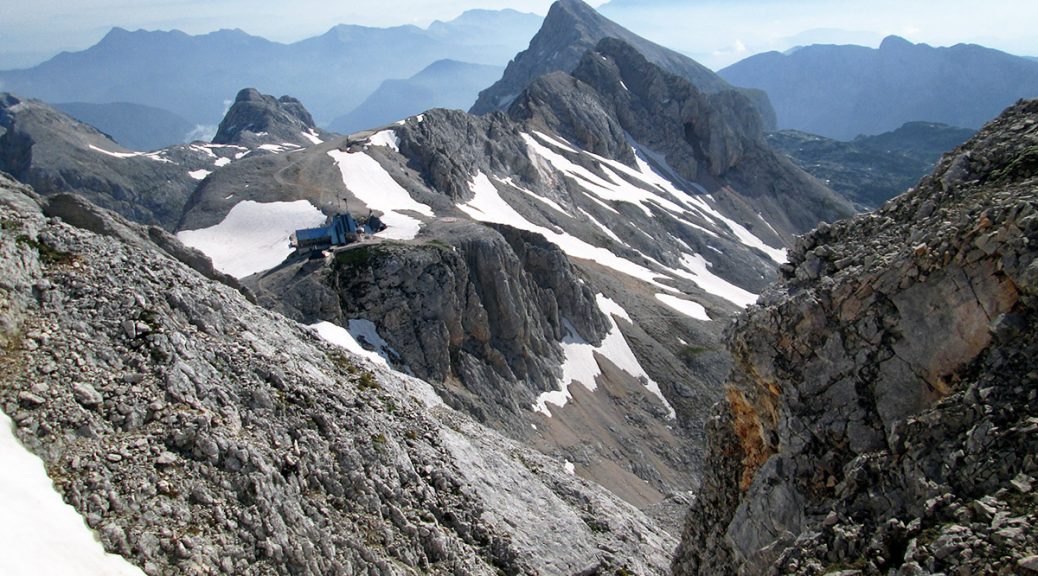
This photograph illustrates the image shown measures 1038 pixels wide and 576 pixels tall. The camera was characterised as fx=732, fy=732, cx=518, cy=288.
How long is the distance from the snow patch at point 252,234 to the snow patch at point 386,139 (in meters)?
22.6

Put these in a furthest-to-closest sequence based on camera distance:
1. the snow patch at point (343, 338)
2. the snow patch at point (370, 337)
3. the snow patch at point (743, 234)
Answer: the snow patch at point (743, 234)
the snow patch at point (370, 337)
the snow patch at point (343, 338)

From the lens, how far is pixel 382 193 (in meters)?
81.4

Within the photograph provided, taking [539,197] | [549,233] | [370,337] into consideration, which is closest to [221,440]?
[370,337]

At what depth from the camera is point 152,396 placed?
1984 centimetres

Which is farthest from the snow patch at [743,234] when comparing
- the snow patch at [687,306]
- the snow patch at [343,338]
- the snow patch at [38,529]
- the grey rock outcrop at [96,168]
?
the snow patch at [38,529]

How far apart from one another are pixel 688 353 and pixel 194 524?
66.7 m

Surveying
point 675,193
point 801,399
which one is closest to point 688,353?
point 801,399

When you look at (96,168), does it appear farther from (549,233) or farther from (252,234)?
(549,233)

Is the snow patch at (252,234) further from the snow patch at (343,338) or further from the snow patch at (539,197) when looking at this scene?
the snow patch at (539,197)

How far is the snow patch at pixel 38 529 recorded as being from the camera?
1441cm

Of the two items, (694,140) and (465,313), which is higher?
(694,140)

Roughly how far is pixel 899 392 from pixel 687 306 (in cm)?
7829

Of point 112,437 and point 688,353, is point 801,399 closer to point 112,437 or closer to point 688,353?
point 112,437

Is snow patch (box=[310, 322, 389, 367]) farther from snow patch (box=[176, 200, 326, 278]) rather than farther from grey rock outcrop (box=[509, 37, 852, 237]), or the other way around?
grey rock outcrop (box=[509, 37, 852, 237])
